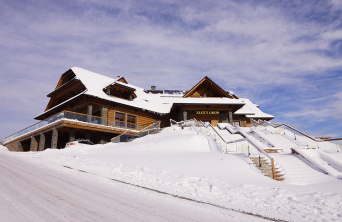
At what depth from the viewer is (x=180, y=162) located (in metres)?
11.5

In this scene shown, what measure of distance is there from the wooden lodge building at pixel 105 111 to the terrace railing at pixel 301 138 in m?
8.94

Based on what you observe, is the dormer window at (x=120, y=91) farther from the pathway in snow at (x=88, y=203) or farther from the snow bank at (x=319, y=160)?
the snow bank at (x=319, y=160)

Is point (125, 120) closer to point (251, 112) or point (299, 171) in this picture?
point (251, 112)

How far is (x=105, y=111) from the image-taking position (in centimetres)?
2648

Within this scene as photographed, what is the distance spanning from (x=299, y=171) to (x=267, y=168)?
4.62 ft

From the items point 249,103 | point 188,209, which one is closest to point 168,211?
point 188,209

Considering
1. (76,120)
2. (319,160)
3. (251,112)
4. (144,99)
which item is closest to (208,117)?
(251,112)

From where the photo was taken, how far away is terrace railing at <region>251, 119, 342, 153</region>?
15.2 m

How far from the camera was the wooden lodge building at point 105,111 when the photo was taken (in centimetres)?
2365

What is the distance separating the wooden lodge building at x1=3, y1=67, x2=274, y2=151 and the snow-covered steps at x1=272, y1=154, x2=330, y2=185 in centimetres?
1538

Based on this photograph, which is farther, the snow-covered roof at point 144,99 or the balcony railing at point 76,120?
the snow-covered roof at point 144,99

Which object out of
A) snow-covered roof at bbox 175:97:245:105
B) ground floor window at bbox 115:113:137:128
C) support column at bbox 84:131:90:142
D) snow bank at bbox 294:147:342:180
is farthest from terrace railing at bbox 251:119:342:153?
support column at bbox 84:131:90:142

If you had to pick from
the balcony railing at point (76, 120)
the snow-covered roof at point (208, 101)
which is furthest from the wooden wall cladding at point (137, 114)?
the snow-covered roof at point (208, 101)

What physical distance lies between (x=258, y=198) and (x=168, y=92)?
115 ft
